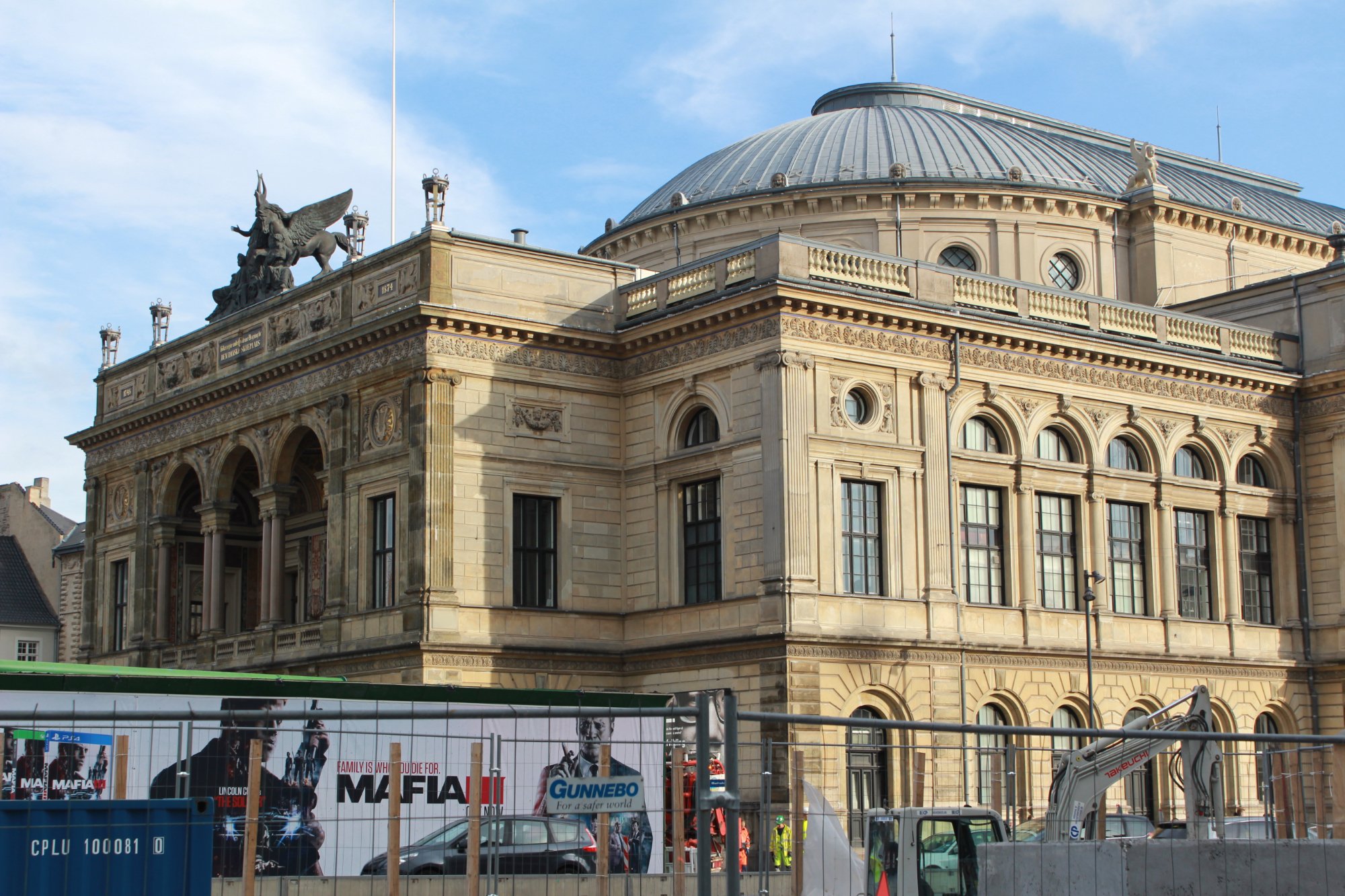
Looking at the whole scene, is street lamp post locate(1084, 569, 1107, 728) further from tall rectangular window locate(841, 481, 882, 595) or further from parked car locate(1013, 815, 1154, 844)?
parked car locate(1013, 815, 1154, 844)

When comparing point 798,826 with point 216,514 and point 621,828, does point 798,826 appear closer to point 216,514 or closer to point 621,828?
point 621,828

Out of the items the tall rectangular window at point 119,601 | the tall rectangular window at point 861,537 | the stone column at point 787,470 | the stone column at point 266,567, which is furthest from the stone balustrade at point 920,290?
the tall rectangular window at point 119,601

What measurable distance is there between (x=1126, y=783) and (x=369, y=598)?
18433mm

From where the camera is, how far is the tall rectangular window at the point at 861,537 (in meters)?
41.2

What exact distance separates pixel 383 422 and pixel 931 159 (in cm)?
2007

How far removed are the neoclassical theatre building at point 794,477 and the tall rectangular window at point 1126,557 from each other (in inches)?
4.4

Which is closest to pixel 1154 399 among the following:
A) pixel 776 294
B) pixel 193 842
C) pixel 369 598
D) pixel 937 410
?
pixel 937 410

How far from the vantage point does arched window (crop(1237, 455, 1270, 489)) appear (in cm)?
4922

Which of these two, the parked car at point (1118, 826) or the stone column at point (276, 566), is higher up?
the stone column at point (276, 566)

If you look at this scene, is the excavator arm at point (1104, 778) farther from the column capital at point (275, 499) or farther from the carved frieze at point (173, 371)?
the carved frieze at point (173, 371)

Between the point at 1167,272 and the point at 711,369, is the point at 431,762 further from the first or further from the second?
the point at 1167,272

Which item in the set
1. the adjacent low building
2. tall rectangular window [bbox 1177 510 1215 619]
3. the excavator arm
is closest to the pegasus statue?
tall rectangular window [bbox 1177 510 1215 619]

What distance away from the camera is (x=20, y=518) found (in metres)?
92.6

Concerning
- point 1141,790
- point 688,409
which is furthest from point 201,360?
point 1141,790
